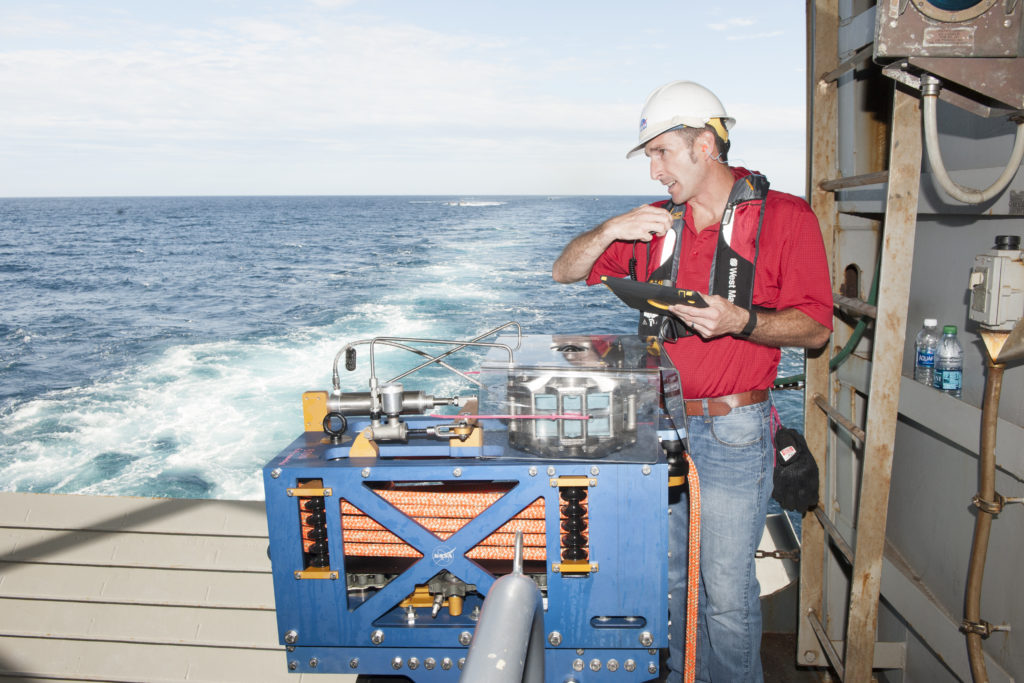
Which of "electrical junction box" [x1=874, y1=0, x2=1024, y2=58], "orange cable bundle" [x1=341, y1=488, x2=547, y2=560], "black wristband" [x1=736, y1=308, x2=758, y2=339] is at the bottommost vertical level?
"orange cable bundle" [x1=341, y1=488, x2=547, y2=560]

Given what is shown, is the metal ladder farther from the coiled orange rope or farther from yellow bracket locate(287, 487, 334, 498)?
yellow bracket locate(287, 487, 334, 498)

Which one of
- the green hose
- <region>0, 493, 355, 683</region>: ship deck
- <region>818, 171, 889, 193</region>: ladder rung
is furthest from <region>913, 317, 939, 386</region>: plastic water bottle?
<region>0, 493, 355, 683</region>: ship deck

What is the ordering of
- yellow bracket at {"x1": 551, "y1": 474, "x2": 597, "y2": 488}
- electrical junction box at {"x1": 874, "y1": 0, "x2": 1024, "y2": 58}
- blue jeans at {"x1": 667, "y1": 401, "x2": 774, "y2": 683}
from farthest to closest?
blue jeans at {"x1": 667, "y1": 401, "x2": 774, "y2": 683} → electrical junction box at {"x1": 874, "y1": 0, "x2": 1024, "y2": 58} → yellow bracket at {"x1": 551, "y1": 474, "x2": 597, "y2": 488}

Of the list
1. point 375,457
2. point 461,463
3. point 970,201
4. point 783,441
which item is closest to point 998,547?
point 783,441

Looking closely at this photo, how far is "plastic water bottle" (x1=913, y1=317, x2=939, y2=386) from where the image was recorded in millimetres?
2514

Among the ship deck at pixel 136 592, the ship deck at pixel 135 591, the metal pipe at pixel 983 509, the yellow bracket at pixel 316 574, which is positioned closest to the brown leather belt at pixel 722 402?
the metal pipe at pixel 983 509

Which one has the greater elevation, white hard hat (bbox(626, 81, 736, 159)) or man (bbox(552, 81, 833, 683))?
white hard hat (bbox(626, 81, 736, 159))

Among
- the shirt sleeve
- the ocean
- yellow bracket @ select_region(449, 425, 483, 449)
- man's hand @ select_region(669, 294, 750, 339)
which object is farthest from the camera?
the ocean

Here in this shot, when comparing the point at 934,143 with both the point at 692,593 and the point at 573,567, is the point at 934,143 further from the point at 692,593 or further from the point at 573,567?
the point at 573,567

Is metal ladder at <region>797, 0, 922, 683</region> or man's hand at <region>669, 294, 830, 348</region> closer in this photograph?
man's hand at <region>669, 294, 830, 348</region>

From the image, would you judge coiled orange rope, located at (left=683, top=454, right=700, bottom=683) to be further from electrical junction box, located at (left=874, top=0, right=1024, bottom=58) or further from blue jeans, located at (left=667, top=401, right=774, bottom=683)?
electrical junction box, located at (left=874, top=0, right=1024, bottom=58)

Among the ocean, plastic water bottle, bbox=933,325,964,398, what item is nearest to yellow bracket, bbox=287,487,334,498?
plastic water bottle, bbox=933,325,964,398

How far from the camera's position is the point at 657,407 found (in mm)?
1723

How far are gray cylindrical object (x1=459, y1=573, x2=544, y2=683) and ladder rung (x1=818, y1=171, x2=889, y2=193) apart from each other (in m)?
1.72
